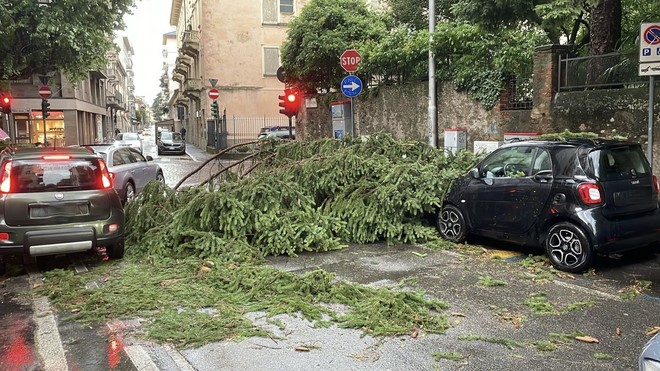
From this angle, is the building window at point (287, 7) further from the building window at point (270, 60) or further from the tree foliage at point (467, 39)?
the tree foliage at point (467, 39)

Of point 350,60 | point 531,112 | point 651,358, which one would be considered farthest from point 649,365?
point 350,60

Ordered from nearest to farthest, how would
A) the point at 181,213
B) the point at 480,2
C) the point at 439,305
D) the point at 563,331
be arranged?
the point at 563,331 < the point at 439,305 < the point at 181,213 < the point at 480,2

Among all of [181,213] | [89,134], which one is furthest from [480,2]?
[89,134]

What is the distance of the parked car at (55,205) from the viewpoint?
269 inches

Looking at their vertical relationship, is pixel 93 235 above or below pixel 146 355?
above

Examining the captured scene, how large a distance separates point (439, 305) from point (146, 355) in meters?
2.79

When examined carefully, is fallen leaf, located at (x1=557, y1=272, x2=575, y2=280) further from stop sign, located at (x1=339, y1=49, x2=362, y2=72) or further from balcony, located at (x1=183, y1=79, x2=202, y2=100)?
balcony, located at (x1=183, y1=79, x2=202, y2=100)

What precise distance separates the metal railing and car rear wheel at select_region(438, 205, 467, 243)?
188 inches

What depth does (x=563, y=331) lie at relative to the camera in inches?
193

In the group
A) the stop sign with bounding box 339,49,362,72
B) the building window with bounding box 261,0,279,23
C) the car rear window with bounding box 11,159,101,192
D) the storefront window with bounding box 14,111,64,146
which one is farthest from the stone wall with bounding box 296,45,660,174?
the storefront window with bounding box 14,111,64,146

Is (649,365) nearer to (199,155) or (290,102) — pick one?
(290,102)

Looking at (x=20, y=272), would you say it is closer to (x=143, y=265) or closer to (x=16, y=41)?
(x=143, y=265)

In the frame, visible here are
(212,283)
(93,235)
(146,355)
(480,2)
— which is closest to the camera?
(146,355)

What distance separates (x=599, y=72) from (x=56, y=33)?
60.1 ft
